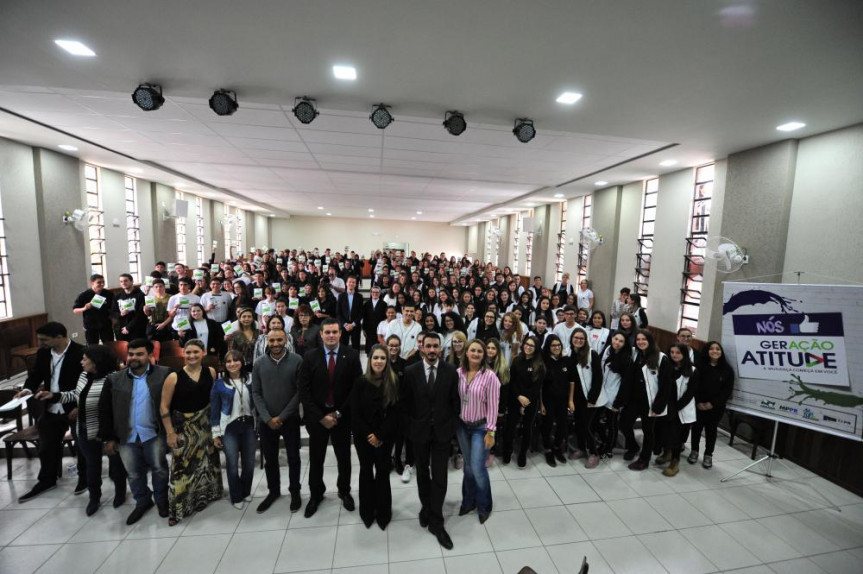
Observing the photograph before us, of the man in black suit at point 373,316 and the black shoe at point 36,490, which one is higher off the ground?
the man in black suit at point 373,316

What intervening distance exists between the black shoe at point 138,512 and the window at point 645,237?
9.58 metres

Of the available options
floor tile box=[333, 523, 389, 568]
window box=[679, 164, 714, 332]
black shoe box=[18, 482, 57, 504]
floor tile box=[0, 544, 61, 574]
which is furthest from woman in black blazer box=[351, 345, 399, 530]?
window box=[679, 164, 714, 332]

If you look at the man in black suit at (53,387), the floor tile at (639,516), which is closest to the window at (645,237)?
the floor tile at (639,516)

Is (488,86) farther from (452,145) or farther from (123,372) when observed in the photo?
(123,372)

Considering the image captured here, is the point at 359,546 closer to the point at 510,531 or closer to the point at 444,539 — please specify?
the point at 444,539

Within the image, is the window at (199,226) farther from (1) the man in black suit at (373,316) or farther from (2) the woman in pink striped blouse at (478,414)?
(2) the woman in pink striped blouse at (478,414)

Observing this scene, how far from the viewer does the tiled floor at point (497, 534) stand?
2.88 metres

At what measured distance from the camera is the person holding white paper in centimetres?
592

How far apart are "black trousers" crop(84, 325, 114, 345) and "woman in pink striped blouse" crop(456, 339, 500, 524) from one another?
6.52 m

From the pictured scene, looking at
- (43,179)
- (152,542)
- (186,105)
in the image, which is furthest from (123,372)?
(43,179)

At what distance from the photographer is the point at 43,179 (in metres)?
7.02

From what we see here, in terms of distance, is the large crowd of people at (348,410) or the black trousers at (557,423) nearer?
the large crowd of people at (348,410)

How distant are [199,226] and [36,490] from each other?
1317 cm

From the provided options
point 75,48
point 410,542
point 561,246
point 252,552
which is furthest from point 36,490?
point 561,246
